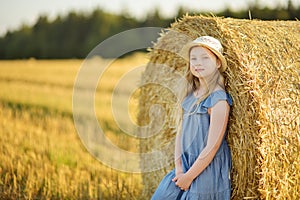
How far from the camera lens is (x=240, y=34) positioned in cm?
424

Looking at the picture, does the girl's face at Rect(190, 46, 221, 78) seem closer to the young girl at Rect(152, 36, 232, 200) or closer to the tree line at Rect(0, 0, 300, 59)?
the young girl at Rect(152, 36, 232, 200)

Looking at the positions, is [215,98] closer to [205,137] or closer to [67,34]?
[205,137]

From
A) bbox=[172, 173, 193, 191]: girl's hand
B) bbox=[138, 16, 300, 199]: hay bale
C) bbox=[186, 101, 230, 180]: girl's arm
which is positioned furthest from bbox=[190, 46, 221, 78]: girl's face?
bbox=[172, 173, 193, 191]: girl's hand

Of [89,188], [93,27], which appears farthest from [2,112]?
[93,27]

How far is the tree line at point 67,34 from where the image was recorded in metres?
38.4

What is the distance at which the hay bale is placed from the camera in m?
3.89

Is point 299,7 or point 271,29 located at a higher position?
point 299,7

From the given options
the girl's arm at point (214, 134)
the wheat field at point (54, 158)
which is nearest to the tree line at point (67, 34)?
the wheat field at point (54, 158)

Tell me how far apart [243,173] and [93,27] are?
42073mm

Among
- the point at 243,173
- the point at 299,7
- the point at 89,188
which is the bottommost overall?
the point at 89,188

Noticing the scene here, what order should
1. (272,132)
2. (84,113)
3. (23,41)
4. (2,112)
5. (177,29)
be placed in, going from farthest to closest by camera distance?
(23,41) < (84,113) < (2,112) < (177,29) < (272,132)

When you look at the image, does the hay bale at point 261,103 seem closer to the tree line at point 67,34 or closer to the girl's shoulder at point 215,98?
the girl's shoulder at point 215,98

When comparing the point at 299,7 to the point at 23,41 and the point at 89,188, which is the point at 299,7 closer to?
the point at 89,188

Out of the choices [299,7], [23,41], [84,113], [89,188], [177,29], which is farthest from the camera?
[23,41]
